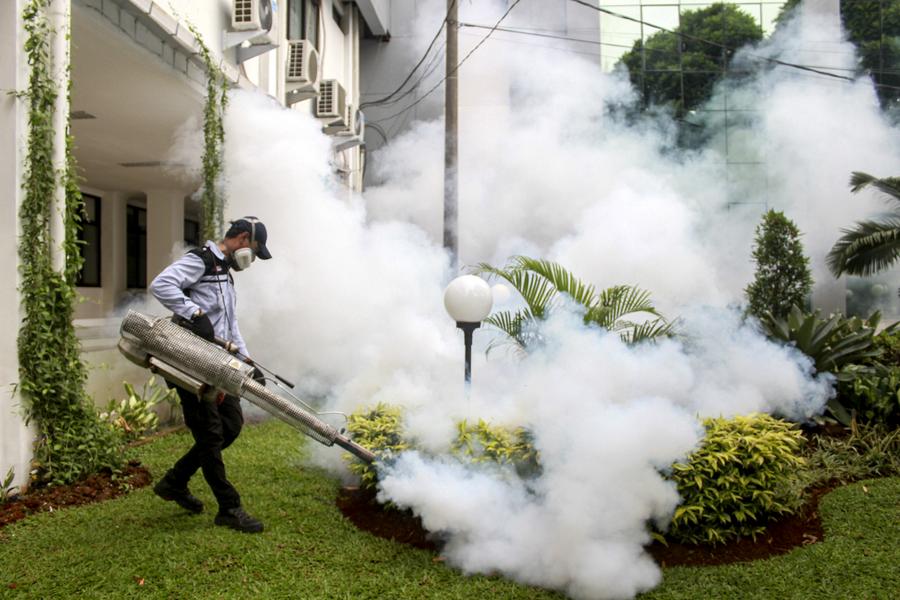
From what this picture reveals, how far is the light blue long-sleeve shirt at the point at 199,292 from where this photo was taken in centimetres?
376

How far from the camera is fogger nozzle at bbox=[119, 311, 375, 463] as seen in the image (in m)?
3.60

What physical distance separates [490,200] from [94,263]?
24.2 feet

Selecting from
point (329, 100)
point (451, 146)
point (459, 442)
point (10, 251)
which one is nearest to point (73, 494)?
point (10, 251)

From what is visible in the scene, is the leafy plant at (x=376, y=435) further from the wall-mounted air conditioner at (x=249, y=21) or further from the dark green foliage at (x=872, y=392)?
the wall-mounted air conditioner at (x=249, y=21)

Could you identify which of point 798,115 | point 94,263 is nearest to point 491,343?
point 94,263

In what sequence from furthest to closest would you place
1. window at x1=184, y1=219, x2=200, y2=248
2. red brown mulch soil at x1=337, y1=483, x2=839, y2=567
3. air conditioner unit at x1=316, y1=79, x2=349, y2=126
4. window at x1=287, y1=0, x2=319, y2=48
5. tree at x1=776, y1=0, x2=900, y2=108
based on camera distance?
tree at x1=776, y1=0, x2=900, y2=108, window at x1=184, y1=219, x2=200, y2=248, window at x1=287, y1=0, x2=319, y2=48, air conditioner unit at x1=316, y1=79, x2=349, y2=126, red brown mulch soil at x1=337, y1=483, x2=839, y2=567

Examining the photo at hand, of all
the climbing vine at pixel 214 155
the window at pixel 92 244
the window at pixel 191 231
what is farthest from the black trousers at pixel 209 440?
the window at pixel 191 231

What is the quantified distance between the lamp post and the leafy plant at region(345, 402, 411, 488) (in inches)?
22.7

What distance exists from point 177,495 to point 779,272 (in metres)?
8.17

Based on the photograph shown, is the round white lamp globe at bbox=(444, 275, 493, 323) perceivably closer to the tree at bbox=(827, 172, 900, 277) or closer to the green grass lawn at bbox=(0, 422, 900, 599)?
the green grass lawn at bbox=(0, 422, 900, 599)

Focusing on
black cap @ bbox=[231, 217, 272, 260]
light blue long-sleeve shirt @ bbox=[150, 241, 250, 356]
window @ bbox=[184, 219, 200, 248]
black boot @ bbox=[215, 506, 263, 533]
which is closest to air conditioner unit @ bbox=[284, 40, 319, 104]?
black cap @ bbox=[231, 217, 272, 260]

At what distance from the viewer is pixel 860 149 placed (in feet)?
53.2

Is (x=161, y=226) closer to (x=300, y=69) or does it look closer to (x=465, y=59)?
(x=300, y=69)

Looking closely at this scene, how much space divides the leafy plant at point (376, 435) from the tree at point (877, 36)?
15845 mm
